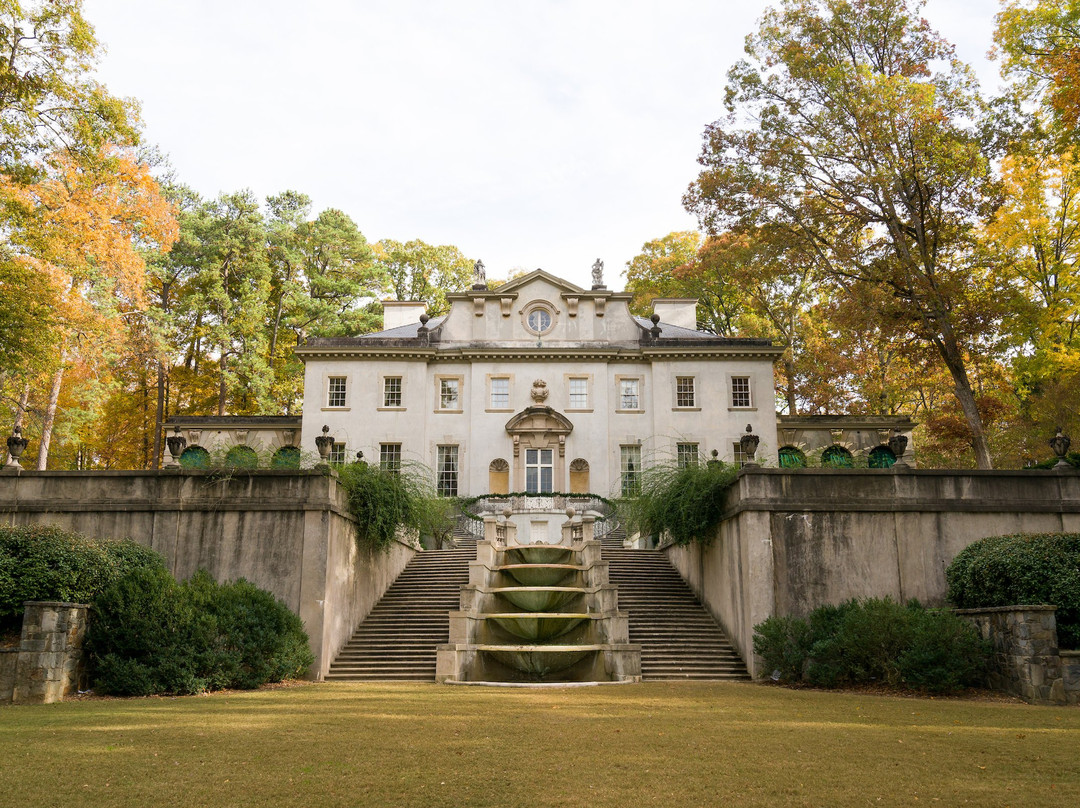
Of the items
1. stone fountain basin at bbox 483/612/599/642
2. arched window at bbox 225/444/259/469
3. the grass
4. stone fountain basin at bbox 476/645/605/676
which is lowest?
the grass

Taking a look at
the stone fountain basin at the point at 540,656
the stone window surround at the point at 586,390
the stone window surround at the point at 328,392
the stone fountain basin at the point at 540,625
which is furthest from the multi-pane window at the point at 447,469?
the stone fountain basin at the point at 540,656

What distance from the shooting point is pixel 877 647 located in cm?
1496

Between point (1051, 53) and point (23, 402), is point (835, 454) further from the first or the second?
point (23, 402)

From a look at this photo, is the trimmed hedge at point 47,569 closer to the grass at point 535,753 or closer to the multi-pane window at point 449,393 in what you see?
the grass at point 535,753

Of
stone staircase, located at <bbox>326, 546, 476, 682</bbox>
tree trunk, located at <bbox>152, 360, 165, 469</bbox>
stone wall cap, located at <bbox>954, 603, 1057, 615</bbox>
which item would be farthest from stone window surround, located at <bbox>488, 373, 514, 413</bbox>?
stone wall cap, located at <bbox>954, 603, 1057, 615</bbox>

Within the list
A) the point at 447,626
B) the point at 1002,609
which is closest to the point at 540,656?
the point at 447,626

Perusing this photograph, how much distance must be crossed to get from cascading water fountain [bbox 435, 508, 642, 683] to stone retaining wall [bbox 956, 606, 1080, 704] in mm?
5965

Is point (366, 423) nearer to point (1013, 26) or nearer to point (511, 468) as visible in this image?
point (511, 468)

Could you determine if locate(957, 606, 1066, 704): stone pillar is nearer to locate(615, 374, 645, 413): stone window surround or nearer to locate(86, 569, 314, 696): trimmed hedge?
locate(86, 569, 314, 696): trimmed hedge

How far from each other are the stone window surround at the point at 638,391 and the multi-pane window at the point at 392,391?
347 inches

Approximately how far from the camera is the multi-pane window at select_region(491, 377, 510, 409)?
37.5 metres

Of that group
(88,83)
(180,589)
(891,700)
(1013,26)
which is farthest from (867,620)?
(88,83)

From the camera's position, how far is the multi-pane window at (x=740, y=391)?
3741 cm

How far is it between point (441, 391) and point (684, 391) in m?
9.87
